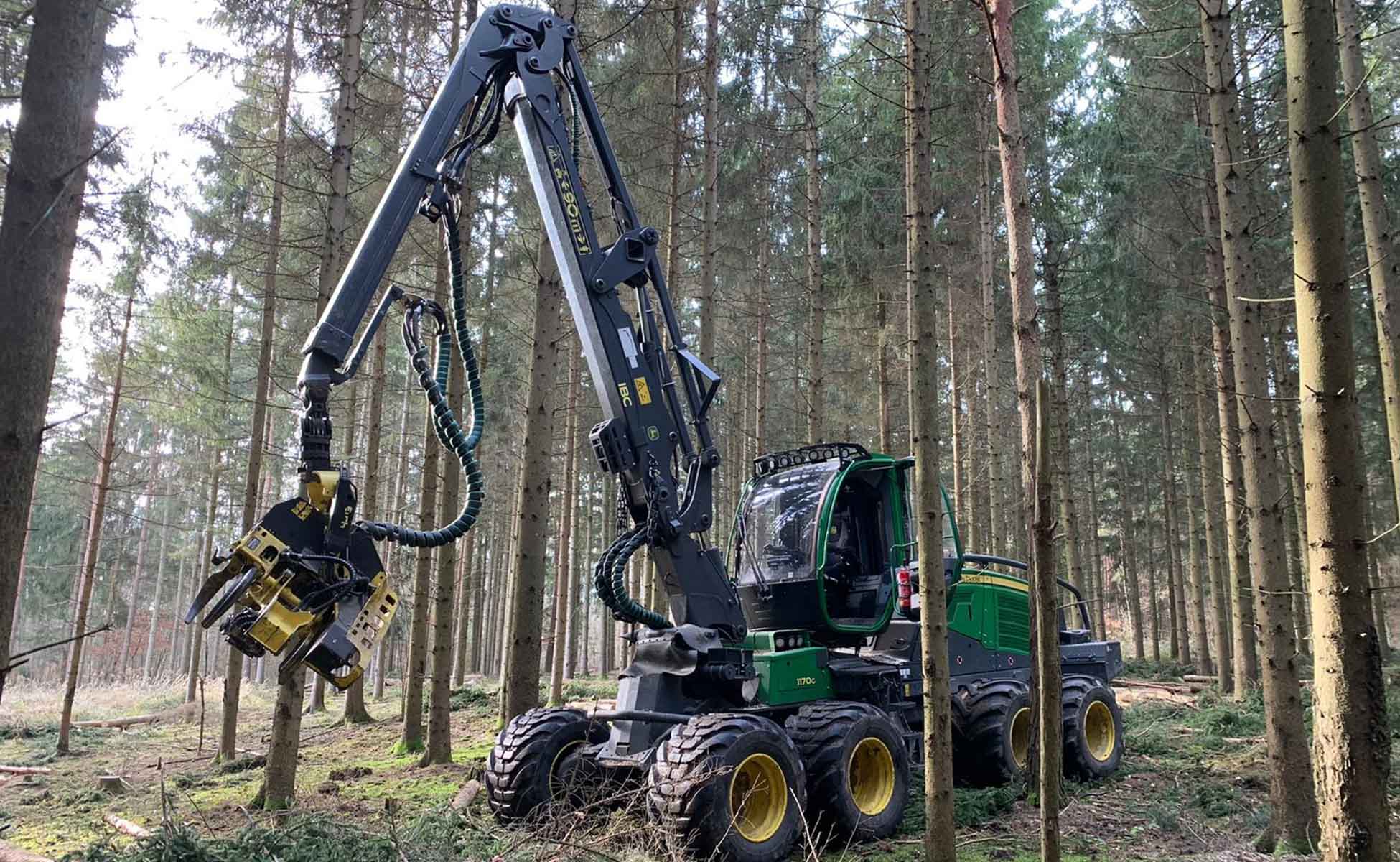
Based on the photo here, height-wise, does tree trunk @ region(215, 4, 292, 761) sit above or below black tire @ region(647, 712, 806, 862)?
above

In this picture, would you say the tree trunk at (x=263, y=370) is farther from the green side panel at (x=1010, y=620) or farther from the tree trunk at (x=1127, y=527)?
the tree trunk at (x=1127, y=527)

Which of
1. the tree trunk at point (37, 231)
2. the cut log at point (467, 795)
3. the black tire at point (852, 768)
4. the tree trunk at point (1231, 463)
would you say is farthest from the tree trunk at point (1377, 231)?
the tree trunk at point (37, 231)

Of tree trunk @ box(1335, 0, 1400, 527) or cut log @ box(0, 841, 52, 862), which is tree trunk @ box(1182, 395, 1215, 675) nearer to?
tree trunk @ box(1335, 0, 1400, 527)

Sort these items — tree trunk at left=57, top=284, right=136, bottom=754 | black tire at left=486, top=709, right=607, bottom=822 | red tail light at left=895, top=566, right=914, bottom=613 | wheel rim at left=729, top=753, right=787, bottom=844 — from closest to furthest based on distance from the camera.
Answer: wheel rim at left=729, top=753, right=787, bottom=844 < black tire at left=486, top=709, right=607, bottom=822 < red tail light at left=895, top=566, right=914, bottom=613 < tree trunk at left=57, top=284, right=136, bottom=754

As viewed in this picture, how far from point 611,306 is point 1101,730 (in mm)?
6203

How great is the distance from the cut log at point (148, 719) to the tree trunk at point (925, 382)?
17.6 meters

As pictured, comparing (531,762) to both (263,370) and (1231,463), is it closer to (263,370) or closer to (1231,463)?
(263,370)

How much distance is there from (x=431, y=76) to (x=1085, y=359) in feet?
56.4

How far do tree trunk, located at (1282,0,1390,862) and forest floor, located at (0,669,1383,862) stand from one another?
1.52m

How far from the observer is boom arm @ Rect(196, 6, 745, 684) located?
6.18 m

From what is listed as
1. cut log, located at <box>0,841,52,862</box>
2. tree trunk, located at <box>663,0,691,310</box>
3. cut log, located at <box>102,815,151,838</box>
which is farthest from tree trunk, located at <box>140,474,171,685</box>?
cut log, located at <box>0,841,52,862</box>

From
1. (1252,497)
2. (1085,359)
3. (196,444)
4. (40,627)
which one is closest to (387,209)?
(1252,497)

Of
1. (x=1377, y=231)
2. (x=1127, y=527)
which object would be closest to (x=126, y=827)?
(x=1377, y=231)

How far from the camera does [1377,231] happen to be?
8.90m
